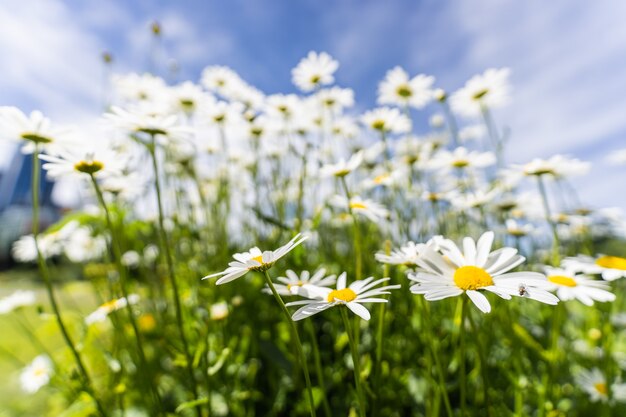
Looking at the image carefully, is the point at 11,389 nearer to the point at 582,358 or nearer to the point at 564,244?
the point at 582,358

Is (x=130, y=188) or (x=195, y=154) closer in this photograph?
(x=130, y=188)

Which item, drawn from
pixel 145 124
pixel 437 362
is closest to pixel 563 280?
pixel 437 362

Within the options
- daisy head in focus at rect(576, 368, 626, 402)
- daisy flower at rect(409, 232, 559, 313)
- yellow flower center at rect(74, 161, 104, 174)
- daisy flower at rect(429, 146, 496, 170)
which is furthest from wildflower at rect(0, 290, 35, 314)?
daisy head in focus at rect(576, 368, 626, 402)

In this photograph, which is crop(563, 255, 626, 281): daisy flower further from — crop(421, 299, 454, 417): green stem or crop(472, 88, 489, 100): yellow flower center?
crop(472, 88, 489, 100): yellow flower center

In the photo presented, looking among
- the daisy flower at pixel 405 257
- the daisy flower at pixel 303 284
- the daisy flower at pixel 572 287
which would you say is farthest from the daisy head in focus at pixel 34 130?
the daisy flower at pixel 572 287

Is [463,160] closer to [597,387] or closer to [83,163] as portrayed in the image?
[597,387]

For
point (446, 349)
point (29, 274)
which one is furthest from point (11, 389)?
point (446, 349)
